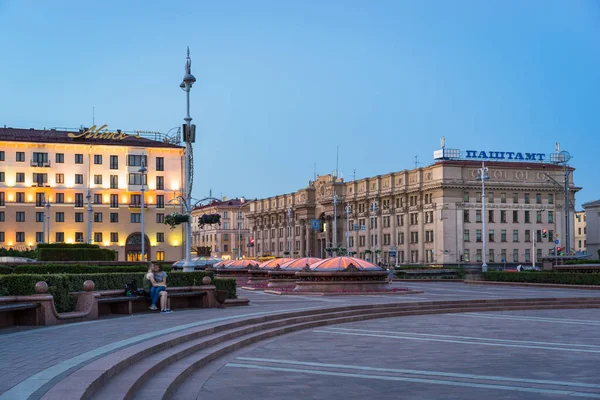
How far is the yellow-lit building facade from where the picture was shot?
277 feet

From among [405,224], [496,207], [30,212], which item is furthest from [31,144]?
[496,207]

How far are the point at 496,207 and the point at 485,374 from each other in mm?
89702

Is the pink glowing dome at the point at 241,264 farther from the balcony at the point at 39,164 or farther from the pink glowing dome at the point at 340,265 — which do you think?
the balcony at the point at 39,164

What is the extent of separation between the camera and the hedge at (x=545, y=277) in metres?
40.8

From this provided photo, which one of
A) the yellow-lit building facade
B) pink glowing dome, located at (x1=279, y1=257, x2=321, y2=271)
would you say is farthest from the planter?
the yellow-lit building facade

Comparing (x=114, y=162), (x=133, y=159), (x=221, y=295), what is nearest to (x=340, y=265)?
(x=221, y=295)

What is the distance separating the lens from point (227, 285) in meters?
25.7

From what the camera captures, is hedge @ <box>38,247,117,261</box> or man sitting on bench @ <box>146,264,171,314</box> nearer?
man sitting on bench @ <box>146,264,171,314</box>

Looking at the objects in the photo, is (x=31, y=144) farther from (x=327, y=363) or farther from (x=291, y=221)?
(x=327, y=363)

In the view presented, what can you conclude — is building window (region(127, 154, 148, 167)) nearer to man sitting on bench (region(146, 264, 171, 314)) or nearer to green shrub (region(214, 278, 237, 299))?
green shrub (region(214, 278, 237, 299))

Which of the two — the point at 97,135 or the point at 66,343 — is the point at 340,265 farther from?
the point at 97,135

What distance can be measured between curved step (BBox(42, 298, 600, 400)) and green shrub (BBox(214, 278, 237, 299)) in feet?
14.7

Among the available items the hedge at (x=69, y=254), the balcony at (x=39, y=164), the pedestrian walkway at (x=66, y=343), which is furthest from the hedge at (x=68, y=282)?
the balcony at (x=39, y=164)

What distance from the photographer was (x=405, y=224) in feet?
347
